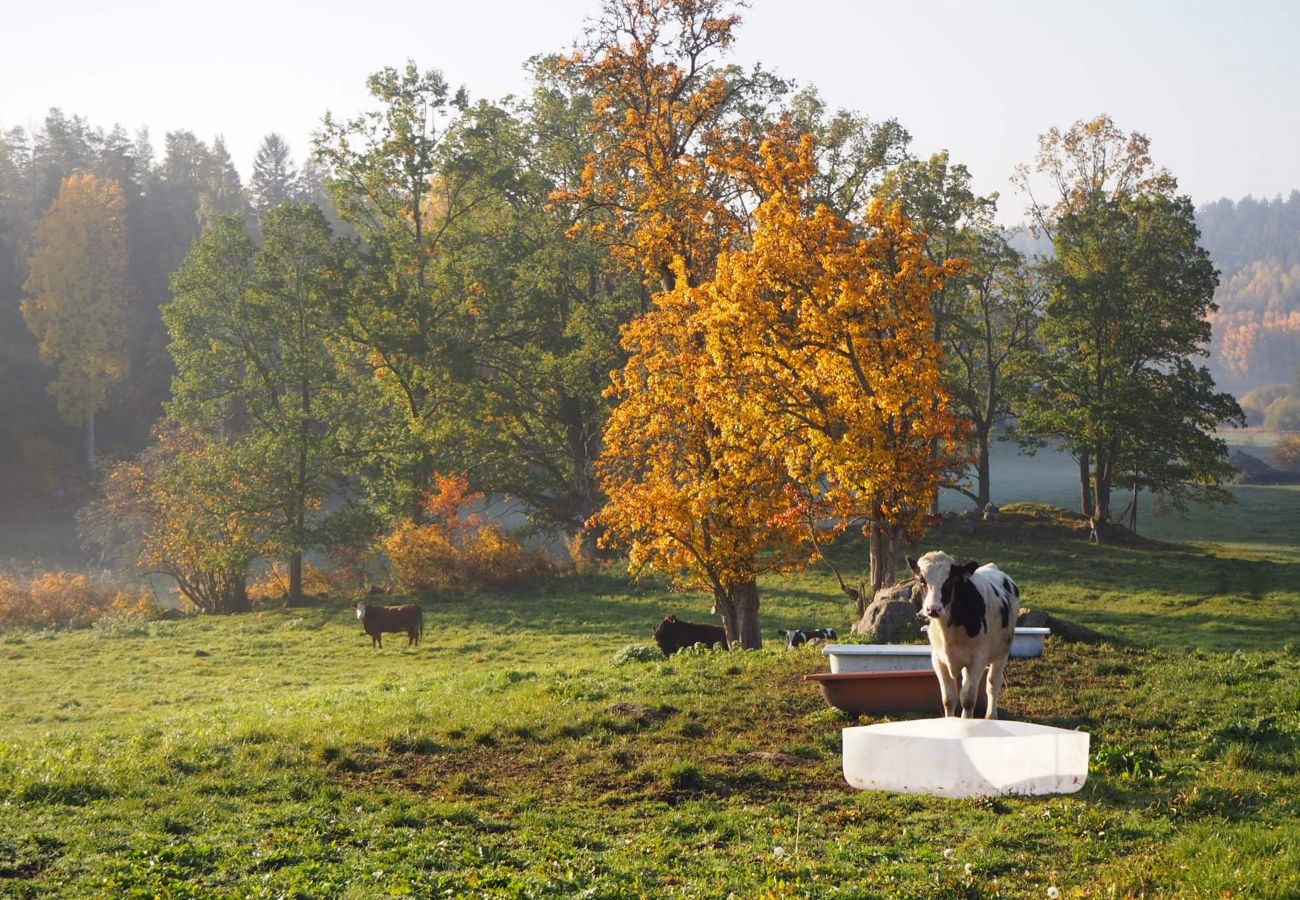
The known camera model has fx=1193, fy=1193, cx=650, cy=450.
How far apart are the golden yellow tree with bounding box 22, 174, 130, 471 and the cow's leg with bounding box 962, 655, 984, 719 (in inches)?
3104

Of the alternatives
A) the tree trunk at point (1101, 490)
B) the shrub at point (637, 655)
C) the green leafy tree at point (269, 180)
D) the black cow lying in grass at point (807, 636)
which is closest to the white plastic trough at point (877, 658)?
the shrub at point (637, 655)

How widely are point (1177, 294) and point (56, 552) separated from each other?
61.9 m

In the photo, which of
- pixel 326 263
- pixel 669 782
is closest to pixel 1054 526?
pixel 326 263

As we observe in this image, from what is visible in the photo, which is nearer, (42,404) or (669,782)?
(669,782)

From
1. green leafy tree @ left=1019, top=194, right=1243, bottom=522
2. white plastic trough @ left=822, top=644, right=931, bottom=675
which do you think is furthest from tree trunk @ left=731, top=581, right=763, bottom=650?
green leafy tree @ left=1019, top=194, right=1243, bottom=522

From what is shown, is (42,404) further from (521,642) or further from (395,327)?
(521,642)

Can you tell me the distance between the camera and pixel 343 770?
14.2 meters

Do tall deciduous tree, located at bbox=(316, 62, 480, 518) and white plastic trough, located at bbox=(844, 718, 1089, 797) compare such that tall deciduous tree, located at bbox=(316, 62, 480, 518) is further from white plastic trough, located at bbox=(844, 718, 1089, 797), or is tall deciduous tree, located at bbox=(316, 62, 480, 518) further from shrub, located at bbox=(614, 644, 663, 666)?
white plastic trough, located at bbox=(844, 718, 1089, 797)

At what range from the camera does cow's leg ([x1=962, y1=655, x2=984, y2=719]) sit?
46.1 ft

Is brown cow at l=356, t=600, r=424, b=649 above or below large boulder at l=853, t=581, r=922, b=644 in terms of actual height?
below

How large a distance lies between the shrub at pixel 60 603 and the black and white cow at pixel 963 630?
35.9 m

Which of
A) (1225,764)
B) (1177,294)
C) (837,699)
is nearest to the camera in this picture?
(1225,764)

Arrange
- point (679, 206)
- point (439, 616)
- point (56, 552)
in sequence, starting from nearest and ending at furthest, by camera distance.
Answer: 1. point (679, 206)
2. point (439, 616)
3. point (56, 552)

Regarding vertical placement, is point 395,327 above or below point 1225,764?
above
